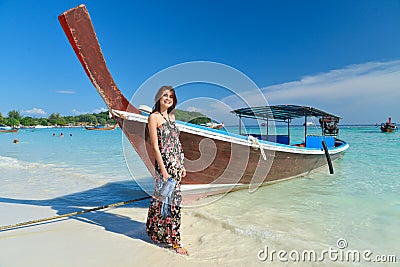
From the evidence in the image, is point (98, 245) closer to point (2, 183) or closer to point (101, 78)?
point (101, 78)

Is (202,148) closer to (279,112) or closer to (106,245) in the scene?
(106,245)

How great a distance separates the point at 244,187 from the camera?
5781 mm

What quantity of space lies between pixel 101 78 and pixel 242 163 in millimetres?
3019

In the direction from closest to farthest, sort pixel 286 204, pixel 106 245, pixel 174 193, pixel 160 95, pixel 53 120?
pixel 160 95, pixel 174 193, pixel 106 245, pixel 286 204, pixel 53 120

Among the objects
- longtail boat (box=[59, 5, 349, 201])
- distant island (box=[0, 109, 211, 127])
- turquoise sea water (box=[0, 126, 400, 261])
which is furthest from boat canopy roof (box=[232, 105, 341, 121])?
distant island (box=[0, 109, 211, 127])

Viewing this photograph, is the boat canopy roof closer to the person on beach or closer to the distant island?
the person on beach

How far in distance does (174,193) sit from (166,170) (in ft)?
0.92

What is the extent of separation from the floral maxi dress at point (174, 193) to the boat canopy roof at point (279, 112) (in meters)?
5.23

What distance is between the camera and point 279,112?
27.6ft

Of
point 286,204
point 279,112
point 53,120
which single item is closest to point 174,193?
point 286,204

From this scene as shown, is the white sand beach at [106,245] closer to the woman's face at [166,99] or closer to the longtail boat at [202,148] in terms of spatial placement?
the longtail boat at [202,148]

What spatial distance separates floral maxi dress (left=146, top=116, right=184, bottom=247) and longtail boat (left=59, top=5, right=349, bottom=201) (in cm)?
85

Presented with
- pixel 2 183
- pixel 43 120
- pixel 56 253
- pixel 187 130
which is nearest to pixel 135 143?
pixel 187 130

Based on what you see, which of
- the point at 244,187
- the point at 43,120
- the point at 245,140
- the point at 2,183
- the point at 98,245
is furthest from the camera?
the point at 43,120
